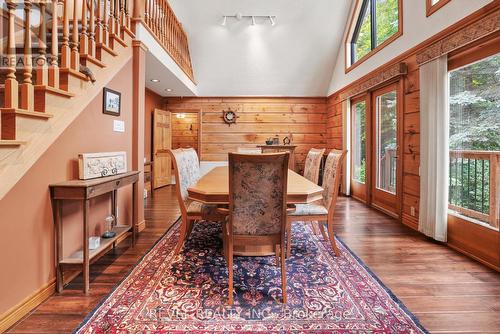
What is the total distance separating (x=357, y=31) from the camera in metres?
5.41

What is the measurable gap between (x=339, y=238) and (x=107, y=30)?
10.6 feet

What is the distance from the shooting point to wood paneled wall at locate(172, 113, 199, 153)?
891 centimetres

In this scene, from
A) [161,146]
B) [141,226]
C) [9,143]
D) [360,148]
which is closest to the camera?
[9,143]

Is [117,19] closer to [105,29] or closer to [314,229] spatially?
[105,29]

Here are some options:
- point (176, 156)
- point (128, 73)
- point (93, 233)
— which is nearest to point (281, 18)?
point (128, 73)

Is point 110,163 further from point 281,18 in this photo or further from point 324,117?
point 324,117

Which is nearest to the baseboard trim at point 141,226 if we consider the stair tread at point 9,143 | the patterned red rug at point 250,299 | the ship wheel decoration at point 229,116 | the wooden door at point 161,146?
the patterned red rug at point 250,299

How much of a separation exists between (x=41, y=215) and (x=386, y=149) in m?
4.39

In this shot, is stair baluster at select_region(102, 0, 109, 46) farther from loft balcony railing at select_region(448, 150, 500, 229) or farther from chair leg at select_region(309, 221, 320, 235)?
loft balcony railing at select_region(448, 150, 500, 229)

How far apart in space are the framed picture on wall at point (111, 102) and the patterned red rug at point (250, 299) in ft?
4.83

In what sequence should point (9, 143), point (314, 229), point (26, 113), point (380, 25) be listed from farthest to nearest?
point (380, 25)
point (314, 229)
point (26, 113)
point (9, 143)

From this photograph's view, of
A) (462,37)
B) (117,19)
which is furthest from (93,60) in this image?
(462,37)

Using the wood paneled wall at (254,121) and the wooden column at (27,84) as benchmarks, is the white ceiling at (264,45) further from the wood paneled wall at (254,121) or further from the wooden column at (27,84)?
the wooden column at (27,84)

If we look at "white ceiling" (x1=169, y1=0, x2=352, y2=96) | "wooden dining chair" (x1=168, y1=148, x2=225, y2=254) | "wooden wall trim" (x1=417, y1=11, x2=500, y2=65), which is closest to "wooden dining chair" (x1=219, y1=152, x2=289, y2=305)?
"wooden dining chair" (x1=168, y1=148, x2=225, y2=254)
